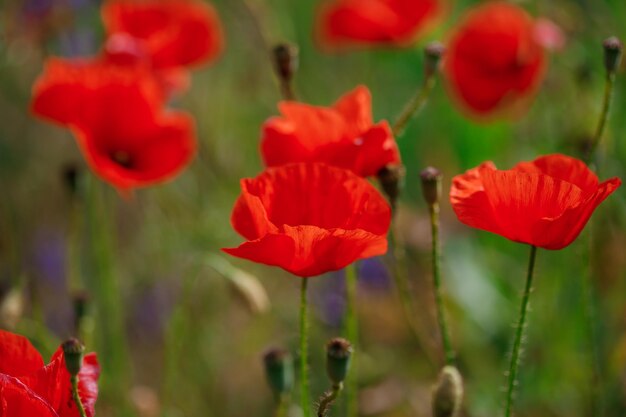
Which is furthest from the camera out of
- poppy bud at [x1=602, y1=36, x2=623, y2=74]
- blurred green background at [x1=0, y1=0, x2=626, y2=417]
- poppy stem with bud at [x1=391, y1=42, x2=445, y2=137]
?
blurred green background at [x1=0, y1=0, x2=626, y2=417]

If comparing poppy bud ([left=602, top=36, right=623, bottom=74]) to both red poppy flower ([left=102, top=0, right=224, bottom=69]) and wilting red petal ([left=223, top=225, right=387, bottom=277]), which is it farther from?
red poppy flower ([left=102, top=0, right=224, bottom=69])

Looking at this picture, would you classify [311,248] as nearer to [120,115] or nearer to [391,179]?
[391,179]

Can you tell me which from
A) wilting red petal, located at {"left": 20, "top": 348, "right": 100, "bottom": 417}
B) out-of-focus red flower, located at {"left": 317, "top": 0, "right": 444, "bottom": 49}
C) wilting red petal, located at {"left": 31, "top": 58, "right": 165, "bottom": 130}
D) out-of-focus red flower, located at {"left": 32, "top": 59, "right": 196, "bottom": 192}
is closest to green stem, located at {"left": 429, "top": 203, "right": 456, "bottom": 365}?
wilting red petal, located at {"left": 20, "top": 348, "right": 100, "bottom": 417}

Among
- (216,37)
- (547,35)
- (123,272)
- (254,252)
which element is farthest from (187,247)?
(254,252)

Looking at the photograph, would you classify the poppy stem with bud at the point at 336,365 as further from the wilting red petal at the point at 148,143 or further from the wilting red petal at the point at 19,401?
the wilting red petal at the point at 148,143

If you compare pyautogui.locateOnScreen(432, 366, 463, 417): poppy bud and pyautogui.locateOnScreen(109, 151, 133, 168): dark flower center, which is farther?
pyautogui.locateOnScreen(109, 151, 133, 168): dark flower center

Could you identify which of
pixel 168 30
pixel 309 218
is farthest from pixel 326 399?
pixel 168 30

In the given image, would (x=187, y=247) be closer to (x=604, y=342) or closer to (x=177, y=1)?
(x=177, y=1)
